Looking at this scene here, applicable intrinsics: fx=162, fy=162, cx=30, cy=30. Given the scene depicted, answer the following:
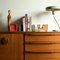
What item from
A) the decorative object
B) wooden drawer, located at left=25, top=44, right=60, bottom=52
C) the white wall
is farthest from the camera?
the white wall

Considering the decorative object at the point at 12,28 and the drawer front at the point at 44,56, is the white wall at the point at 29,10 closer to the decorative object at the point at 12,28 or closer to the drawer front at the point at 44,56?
the decorative object at the point at 12,28

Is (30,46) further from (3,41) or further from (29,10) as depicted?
(29,10)

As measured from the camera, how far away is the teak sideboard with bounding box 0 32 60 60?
212cm

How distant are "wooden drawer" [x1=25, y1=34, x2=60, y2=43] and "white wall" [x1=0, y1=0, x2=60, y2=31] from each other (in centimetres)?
58

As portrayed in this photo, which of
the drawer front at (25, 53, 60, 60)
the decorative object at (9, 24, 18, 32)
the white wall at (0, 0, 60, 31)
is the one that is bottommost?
the drawer front at (25, 53, 60, 60)

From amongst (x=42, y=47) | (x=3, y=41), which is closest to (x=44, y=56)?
(x=42, y=47)

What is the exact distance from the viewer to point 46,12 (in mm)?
2717

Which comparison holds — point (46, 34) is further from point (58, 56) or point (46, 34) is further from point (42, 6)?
point (42, 6)

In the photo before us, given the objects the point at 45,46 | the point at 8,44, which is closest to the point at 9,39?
the point at 8,44

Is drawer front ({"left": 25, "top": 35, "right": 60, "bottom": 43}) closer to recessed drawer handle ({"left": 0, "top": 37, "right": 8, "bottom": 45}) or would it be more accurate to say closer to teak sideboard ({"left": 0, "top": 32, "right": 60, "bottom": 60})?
teak sideboard ({"left": 0, "top": 32, "right": 60, "bottom": 60})

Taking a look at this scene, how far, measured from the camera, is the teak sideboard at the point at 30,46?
2123 mm

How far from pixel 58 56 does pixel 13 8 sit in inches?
44.9

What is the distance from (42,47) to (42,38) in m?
0.12

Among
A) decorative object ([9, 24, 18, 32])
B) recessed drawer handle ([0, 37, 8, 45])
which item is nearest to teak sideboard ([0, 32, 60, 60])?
recessed drawer handle ([0, 37, 8, 45])
